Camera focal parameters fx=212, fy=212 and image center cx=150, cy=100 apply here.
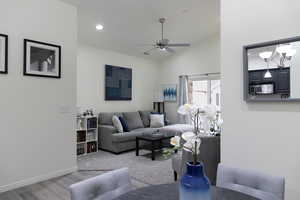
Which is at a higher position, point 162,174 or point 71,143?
point 71,143

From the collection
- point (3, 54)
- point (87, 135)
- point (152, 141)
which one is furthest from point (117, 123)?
point (3, 54)

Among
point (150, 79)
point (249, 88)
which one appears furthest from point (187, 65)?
point (249, 88)

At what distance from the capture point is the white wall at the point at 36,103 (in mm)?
2867

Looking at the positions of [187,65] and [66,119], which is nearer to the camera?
[66,119]

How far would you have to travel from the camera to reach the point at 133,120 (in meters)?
5.78

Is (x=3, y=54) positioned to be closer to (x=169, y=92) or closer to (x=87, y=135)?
(x=87, y=135)

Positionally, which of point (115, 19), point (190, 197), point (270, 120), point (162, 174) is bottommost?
point (162, 174)

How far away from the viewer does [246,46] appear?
1.96 meters

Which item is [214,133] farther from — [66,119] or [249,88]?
[66,119]

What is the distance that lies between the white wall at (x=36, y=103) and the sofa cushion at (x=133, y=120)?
2.14 meters

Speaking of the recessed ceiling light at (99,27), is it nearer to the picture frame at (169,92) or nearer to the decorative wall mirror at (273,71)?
the picture frame at (169,92)

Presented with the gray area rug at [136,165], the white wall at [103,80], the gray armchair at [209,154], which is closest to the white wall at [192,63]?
the white wall at [103,80]

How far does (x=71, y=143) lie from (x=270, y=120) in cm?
303

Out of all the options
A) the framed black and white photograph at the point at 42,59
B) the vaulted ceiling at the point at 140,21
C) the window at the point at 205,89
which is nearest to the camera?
the framed black and white photograph at the point at 42,59
